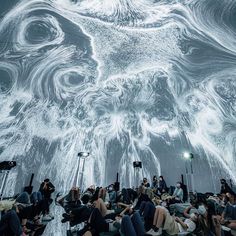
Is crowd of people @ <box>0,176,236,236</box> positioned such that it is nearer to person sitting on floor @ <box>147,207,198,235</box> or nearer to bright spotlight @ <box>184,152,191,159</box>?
person sitting on floor @ <box>147,207,198,235</box>

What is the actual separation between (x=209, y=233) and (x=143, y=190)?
307 cm

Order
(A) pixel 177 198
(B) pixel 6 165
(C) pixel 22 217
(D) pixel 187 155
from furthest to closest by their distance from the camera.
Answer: (D) pixel 187 155 < (B) pixel 6 165 < (A) pixel 177 198 < (C) pixel 22 217

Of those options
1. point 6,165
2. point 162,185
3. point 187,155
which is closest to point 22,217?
point 6,165

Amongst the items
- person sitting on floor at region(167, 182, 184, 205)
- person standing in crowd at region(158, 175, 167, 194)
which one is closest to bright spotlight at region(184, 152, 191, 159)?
person standing in crowd at region(158, 175, 167, 194)

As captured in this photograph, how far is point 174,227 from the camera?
5730 mm

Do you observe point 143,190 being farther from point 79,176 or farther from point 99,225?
point 79,176

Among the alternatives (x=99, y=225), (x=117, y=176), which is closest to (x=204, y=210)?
(x=99, y=225)

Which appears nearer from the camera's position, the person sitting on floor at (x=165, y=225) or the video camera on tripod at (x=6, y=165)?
the person sitting on floor at (x=165, y=225)

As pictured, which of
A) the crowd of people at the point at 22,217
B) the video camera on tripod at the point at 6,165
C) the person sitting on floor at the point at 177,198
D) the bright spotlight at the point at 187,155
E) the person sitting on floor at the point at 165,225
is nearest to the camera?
the crowd of people at the point at 22,217

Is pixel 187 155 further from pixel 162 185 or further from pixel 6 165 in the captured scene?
pixel 6 165

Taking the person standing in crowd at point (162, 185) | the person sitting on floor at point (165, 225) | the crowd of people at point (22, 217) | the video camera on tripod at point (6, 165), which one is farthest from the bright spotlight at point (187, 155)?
the video camera on tripod at point (6, 165)

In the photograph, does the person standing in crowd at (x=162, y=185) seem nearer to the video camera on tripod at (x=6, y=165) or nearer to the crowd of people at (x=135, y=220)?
the crowd of people at (x=135, y=220)

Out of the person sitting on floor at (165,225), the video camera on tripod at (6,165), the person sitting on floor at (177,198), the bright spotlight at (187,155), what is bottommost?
the person sitting on floor at (165,225)

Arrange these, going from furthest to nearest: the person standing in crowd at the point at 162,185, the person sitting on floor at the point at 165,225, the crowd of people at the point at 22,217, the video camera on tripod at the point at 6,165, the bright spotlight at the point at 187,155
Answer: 1. the bright spotlight at the point at 187,155
2. the person standing in crowd at the point at 162,185
3. the video camera on tripod at the point at 6,165
4. the person sitting on floor at the point at 165,225
5. the crowd of people at the point at 22,217
